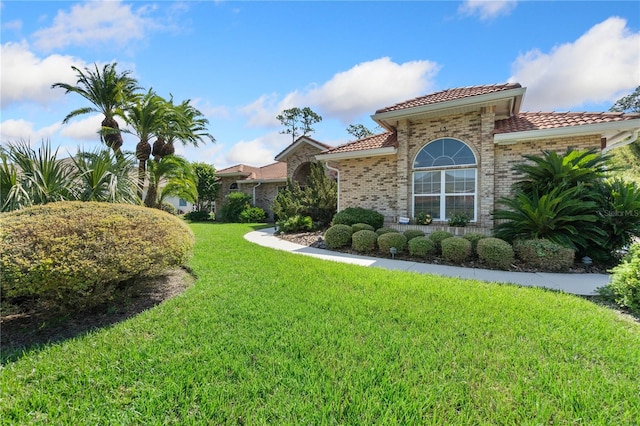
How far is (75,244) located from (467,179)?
10.9 m

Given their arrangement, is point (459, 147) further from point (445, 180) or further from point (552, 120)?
point (552, 120)

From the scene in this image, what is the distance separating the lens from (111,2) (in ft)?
21.7

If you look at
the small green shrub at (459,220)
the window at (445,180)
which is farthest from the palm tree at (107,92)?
the small green shrub at (459,220)

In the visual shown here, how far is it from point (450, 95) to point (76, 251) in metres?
11.8

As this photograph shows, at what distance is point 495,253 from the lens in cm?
707

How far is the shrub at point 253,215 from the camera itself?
850 inches

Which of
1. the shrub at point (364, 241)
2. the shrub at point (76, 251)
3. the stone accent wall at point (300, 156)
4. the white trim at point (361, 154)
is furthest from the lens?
the stone accent wall at point (300, 156)

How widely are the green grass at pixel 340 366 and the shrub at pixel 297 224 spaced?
352 inches

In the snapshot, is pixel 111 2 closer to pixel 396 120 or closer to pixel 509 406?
pixel 396 120

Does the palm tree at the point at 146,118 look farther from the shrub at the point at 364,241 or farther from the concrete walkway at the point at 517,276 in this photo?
the concrete walkway at the point at 517,276


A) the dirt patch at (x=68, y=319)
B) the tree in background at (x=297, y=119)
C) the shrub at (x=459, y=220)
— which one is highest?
the tree in background at (x=297, y=119)

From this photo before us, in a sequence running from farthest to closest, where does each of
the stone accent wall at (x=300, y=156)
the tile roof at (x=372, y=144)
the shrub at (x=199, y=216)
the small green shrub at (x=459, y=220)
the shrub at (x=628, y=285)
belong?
1. the shrub at (x=199, y=216)
2. the stone accent wall at (x=300, y=156)
3. the tile roof at (x=372, y=144)
4. the small green shrub at (x=459, y=220)
5. the shrub at (x=628, y=285)

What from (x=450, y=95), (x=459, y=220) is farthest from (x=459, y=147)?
(x=459, y=220)

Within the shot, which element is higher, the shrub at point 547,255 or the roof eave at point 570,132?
the roof eave at point 570,132
